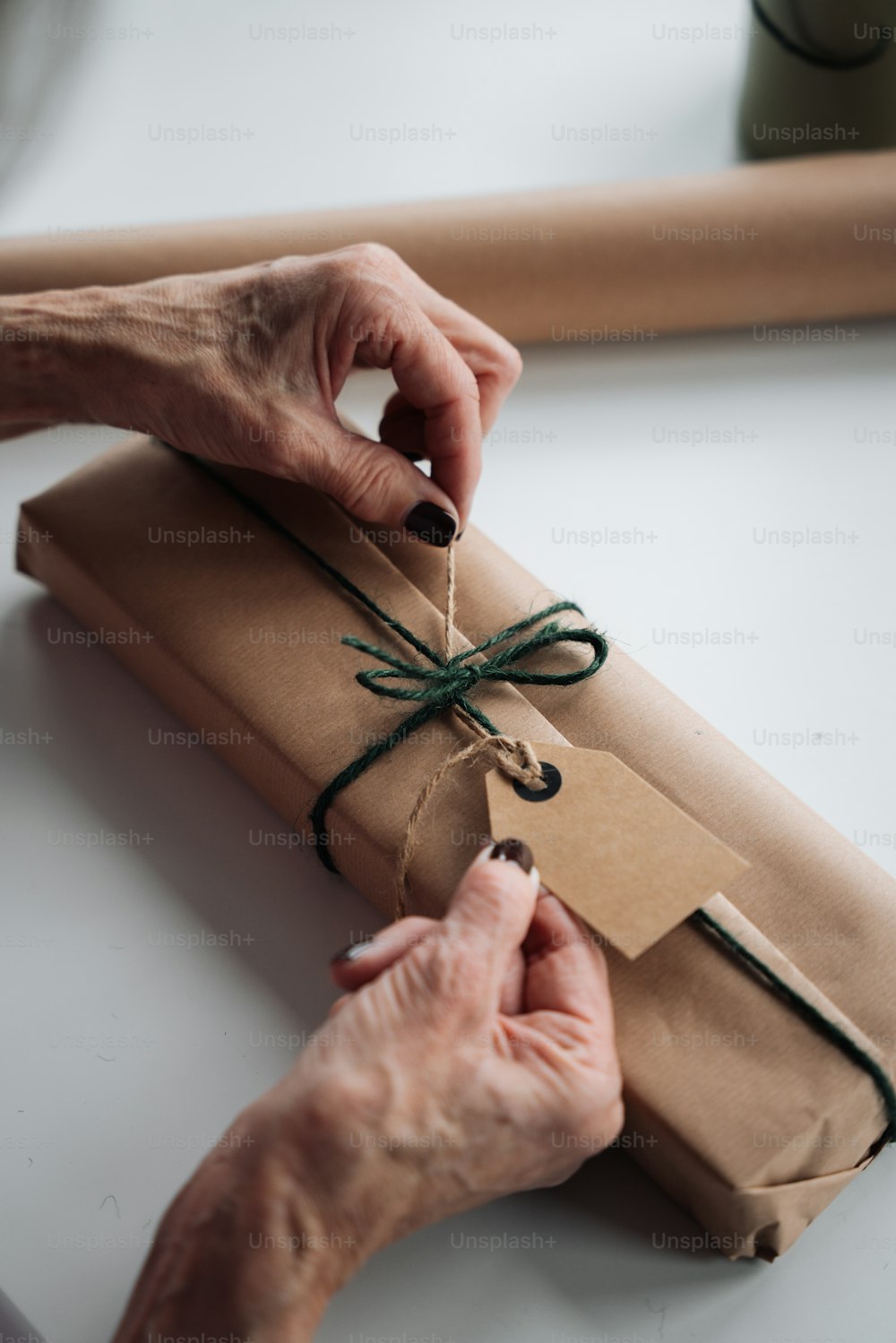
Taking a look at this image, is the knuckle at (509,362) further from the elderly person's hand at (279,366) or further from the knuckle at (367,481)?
the knuckle at (367,481)

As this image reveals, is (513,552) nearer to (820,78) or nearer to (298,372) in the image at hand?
(298,372)

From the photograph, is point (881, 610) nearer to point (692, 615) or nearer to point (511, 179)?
point (692, 615)

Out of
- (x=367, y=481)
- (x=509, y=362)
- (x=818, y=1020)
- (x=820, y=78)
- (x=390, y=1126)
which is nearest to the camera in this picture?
(x=390, y=1126)

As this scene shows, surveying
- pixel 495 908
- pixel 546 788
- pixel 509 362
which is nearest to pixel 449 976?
pixel 495 908

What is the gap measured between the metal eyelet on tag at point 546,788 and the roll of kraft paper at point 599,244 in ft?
2.44

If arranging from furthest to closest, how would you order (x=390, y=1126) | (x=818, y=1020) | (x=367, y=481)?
(x=367, y=481), (x=818, y=1020), (x=390, y=1126)

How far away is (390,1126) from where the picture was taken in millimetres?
783

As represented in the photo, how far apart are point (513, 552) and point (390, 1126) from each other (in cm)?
75

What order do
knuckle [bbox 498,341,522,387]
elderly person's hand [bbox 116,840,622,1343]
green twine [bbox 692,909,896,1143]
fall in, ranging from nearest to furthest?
elderly person's hand [bbox 116,840,622,1343] → green twine [bbox 692,909,896,1143] → knuckle [bbox 498,341,522,387]

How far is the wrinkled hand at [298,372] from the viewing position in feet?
3.71

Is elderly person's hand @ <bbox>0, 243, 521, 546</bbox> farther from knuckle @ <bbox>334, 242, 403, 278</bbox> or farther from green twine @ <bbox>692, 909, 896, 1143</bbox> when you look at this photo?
green twine @ <bbox>692, 909, 896, 1143</bbox>

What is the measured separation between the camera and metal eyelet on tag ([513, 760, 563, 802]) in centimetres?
96

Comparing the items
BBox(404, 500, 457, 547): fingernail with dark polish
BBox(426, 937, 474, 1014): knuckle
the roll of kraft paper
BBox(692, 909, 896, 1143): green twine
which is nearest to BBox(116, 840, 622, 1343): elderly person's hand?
BBox(426, 937, 474, 1014): knuckle

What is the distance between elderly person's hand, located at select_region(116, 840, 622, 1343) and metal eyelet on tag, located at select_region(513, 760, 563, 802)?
0.09m
